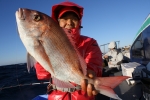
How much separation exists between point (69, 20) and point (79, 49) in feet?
2.02

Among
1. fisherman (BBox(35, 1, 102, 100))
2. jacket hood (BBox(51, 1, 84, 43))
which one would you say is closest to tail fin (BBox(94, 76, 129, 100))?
fisherman (BBox(35, 1, 102, 100))

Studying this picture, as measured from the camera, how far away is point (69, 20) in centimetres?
259

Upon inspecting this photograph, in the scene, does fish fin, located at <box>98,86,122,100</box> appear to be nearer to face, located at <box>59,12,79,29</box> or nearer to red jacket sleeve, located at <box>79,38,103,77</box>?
red jacket sleeve, located at <box>79,38,103,77</box>

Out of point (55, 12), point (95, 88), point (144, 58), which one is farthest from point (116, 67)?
point (95, 88)

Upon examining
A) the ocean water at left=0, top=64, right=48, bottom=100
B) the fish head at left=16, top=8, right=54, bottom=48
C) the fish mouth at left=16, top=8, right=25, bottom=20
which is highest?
the fish mouth at left=16, top=8, right=25, bottom=20

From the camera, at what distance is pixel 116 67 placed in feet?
28.5

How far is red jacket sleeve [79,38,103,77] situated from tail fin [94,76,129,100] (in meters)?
0.41

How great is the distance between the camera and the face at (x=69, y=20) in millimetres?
2558

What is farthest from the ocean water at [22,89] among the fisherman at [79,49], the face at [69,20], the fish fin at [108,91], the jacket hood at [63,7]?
the fish fin at [108,91]

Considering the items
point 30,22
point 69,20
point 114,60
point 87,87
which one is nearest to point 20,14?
point 30,22

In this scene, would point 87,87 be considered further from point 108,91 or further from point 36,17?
point 36,17

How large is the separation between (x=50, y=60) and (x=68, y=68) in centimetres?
25

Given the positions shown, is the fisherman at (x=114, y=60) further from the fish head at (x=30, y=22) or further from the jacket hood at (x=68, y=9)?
the fish head at (x=30, y=22)

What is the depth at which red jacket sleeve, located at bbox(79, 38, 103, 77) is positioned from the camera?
7.07 ft
